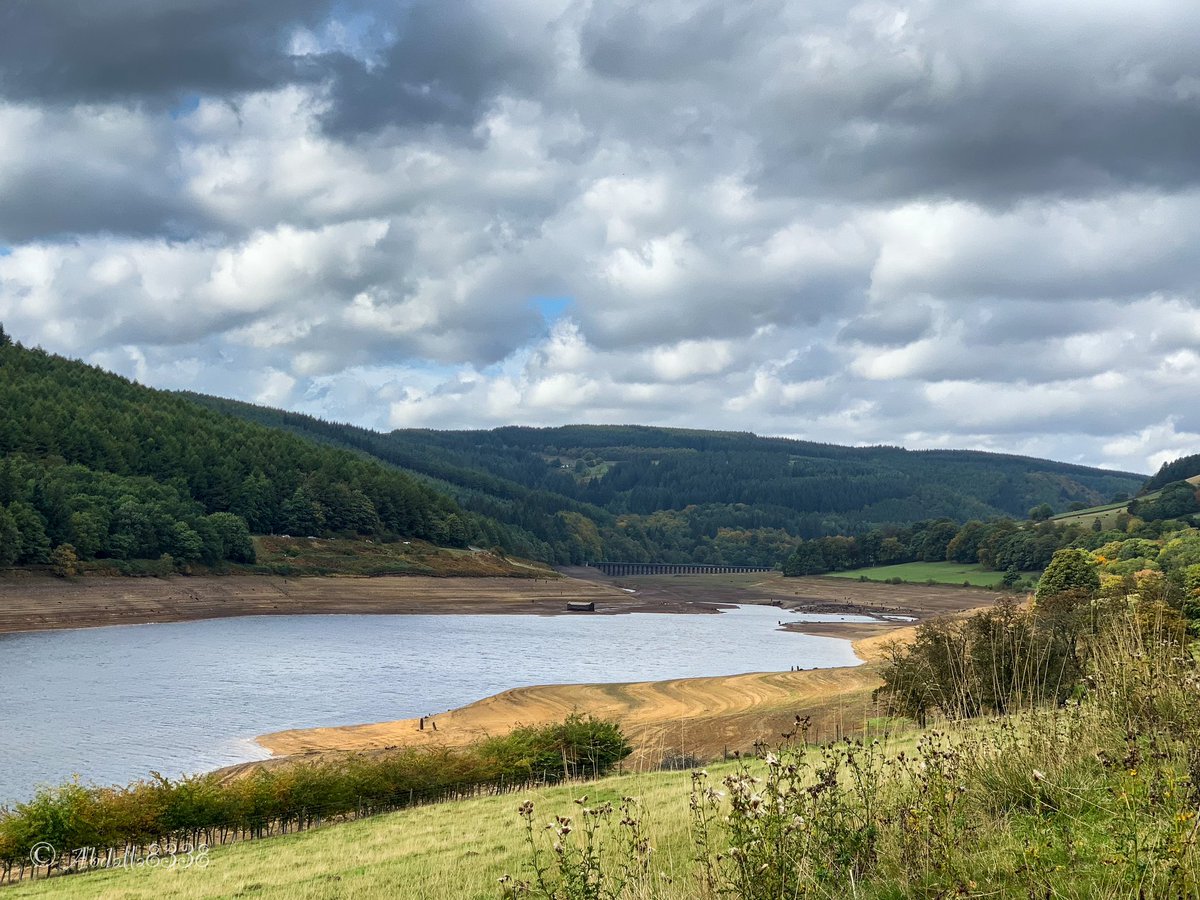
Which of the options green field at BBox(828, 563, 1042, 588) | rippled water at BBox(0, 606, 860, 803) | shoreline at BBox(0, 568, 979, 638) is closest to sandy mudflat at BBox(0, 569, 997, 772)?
shoreline at BBox(0, 568, 979, 638)

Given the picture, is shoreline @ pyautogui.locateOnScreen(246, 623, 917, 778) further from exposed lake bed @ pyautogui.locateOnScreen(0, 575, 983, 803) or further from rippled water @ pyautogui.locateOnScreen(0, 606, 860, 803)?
rippled water @ pyautogui.locateOnScreen(0, 606, 860, 803)

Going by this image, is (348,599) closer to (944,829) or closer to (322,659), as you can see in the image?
(322,659)

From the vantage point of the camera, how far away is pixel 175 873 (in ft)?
78.6

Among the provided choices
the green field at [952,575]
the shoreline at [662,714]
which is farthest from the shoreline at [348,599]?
the shoreline at [662,714]

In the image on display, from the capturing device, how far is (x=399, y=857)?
71.1 ft

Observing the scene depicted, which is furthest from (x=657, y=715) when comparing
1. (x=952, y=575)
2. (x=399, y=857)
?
(x=952, y=575)

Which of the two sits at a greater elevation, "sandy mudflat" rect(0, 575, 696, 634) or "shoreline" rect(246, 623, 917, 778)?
"sandy mudflat" rect(0, 575, 696, 634)

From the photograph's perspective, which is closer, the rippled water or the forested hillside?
the rippled water

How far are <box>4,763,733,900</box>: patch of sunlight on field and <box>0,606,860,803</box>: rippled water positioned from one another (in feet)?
55.6

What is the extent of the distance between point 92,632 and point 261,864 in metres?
79.4

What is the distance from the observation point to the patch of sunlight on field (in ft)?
54.1

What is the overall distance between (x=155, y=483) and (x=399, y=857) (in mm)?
138079

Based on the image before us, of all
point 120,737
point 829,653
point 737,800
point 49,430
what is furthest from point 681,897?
point 49,430

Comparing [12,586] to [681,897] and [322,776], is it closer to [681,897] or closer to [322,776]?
[322,776]
